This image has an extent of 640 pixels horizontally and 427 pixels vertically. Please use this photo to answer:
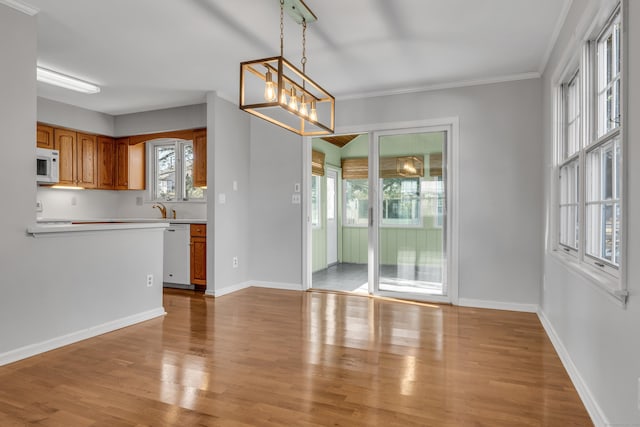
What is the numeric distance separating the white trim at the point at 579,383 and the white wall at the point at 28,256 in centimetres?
361

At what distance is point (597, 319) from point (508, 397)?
0.66 metres

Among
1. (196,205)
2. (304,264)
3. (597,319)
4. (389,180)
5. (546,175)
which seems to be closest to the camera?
→ (597,319)

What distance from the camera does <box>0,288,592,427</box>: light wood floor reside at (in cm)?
209

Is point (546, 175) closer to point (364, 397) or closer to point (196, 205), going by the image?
point (364, 397)

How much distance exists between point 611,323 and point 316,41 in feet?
9.69

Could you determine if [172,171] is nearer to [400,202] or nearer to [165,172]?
[165,172]

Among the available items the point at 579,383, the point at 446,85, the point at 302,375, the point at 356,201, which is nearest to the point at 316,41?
the point at 446,85

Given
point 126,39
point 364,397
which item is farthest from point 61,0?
point 364,397

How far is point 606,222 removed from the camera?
7.47 ft

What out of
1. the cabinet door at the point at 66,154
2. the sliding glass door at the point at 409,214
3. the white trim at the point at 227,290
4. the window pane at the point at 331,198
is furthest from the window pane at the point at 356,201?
the cabinet door at the point at 66,154

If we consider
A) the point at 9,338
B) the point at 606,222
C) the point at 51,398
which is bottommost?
the point at 51,398

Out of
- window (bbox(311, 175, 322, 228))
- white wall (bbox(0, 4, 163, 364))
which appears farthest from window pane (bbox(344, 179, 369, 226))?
white wall (bbox(0, 4, 163, 364))

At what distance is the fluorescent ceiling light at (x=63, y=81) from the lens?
3.96m

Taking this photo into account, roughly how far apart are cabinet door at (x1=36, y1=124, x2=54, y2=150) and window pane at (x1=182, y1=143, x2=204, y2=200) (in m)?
1.74
